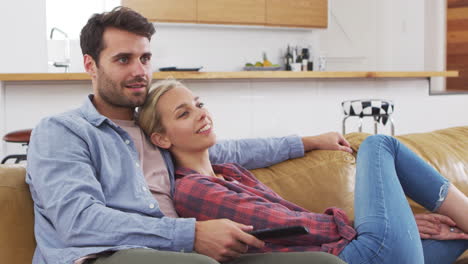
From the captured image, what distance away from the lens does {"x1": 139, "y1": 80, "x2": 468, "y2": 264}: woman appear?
156 centimetres

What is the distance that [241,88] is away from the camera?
4.28 meters

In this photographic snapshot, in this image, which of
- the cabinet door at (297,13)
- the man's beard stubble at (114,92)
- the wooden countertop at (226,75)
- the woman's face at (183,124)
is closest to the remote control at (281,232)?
the woman's face at (183,124)

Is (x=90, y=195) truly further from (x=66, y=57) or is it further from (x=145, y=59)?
(x=66, y=57)

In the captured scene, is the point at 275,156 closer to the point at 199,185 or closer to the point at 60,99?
the point at 199,185

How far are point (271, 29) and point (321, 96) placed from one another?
7.84 ft

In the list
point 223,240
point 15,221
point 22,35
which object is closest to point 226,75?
point 22,35

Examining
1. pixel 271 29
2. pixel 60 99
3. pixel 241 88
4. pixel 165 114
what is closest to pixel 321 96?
pixel 241 88

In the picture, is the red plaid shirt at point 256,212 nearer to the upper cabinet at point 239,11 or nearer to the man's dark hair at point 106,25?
the man's dark hair at point 106,25

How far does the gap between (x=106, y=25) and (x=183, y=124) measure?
34 cm

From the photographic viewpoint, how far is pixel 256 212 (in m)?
1.56

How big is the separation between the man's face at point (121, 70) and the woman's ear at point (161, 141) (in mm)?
105

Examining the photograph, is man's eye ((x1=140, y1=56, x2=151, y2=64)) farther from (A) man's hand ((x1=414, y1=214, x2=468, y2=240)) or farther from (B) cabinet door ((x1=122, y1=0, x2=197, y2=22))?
(B) cabinet door ((x1=122, y1=0, x2=197, y2=22))

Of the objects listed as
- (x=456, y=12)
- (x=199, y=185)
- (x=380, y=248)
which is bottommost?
(x=380, y=248)

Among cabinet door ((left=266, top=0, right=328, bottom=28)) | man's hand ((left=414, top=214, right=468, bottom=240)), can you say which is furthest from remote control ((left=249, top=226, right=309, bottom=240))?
cabinet door ((left=266, top=0, right=328, bottom=28))
